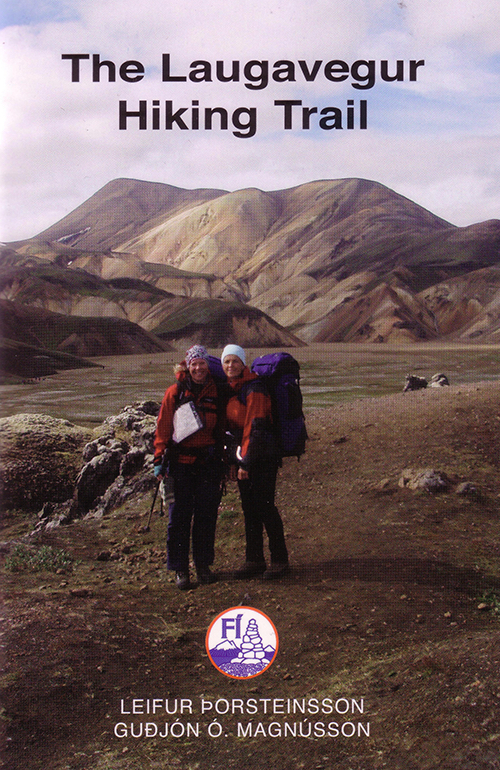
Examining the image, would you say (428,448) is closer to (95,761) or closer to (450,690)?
(450,690)

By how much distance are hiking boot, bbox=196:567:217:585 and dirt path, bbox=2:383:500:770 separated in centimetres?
9

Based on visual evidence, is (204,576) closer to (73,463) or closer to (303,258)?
(73,463)

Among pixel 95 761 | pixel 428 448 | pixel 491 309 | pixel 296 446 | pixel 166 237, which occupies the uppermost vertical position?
pixel 166 237

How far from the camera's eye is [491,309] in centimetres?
6291

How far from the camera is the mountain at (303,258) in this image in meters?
63.5

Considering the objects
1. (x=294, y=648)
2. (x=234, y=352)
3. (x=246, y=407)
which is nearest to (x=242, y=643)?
(x=294, y=648)

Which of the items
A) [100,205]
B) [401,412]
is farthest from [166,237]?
[401,412]

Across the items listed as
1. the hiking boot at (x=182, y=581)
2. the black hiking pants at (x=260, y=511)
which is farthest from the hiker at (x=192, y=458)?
the black hiking pants at (x=260, y=511)

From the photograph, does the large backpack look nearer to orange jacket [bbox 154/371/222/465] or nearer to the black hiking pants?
the black hiking pants

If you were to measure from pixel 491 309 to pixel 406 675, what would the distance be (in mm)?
65002

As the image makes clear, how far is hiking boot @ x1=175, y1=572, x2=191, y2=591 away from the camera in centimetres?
474

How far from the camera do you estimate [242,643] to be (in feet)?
11.6

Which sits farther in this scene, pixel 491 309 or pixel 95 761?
pixel 491 309

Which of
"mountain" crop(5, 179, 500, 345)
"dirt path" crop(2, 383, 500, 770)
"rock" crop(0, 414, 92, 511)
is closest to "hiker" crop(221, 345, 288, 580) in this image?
"dirt path" crop(2, 383, 500, 770)
